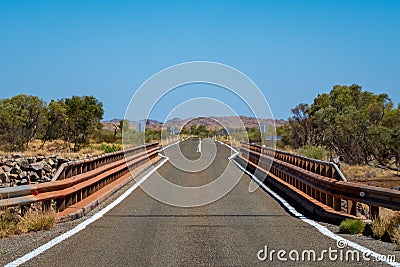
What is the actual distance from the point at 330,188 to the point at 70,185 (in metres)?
5.43

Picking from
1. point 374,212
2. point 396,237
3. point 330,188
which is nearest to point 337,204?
point 330,188

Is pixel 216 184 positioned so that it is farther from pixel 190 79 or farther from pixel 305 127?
pixel 305 127

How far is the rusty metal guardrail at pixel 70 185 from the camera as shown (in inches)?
401

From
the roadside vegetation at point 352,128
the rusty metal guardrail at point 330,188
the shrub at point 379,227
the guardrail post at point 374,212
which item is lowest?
the shrub at point 379,227

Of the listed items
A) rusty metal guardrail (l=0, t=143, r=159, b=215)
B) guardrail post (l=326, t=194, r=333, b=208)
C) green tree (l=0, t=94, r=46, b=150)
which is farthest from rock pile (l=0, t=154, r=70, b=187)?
green tree (l=0, t=94, r=46, b=150)

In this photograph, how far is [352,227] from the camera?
9922 millimetres

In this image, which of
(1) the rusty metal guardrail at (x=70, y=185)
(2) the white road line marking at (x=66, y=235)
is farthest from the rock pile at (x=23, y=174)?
(2) the white road line marking at (x=66, y=235)

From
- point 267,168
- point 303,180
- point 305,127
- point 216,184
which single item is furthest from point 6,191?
point 305,127

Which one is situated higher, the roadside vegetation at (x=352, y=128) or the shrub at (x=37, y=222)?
the roadside vegetation at (x=352, y=128)

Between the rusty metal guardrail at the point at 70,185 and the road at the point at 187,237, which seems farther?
the rusty metal guardrail at the point at 70,185

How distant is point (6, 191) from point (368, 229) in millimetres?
6436

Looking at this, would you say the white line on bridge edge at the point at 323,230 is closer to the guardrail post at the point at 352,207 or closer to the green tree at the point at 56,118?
the guardrail post at the point at 352,207

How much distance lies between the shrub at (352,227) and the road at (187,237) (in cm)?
55

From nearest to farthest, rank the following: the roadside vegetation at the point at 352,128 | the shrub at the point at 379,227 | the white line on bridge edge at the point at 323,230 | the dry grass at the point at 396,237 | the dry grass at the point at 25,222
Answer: the white line on bridge edge at the point at 323,230 < the dry grass at the point at 396,237 < the shrub at the point at 379,227 < the dry grass at the point at 25,222 < the roadside vegetation at the point at 352,128
